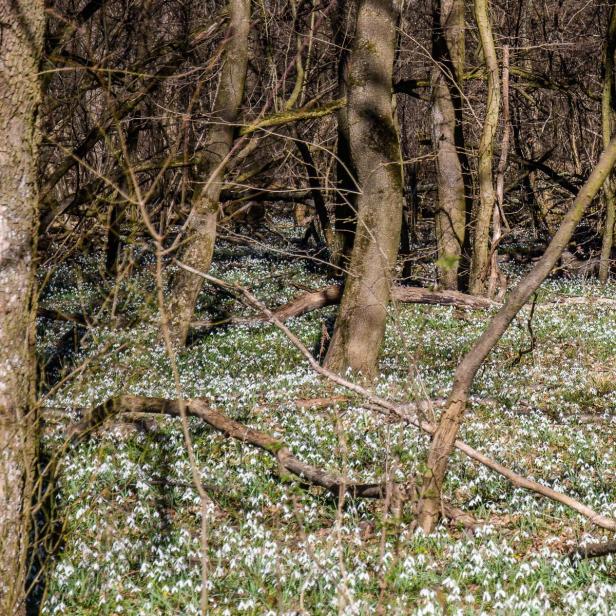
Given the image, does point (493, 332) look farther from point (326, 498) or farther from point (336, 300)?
point (336, 300)

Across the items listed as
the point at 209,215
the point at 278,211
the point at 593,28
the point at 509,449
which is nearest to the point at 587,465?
the point at 509,449

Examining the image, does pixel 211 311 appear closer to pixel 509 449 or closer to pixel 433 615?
pixel 509 449

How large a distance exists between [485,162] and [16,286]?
522 inches

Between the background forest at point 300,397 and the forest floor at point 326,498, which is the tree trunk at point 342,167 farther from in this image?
the forest floor at point 326,498

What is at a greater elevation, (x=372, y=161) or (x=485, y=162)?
(x=485, y=162)

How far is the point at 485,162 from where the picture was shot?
52.6 ft

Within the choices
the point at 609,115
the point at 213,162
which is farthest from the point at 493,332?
the point at 609,115

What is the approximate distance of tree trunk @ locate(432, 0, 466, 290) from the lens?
1753cm

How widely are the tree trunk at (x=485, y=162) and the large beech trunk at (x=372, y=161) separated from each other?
194 inches

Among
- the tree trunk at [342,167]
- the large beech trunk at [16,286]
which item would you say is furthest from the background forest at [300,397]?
the tree trunk at [342,167]

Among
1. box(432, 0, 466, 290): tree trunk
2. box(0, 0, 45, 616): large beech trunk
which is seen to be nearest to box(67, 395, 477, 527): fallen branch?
Result: box(0, 0, 45, 616): large beech trunk

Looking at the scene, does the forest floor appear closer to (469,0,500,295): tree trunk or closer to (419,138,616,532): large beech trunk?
(419,138,616,532): large beech trunk

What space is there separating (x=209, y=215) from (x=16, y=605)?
10.3 meters

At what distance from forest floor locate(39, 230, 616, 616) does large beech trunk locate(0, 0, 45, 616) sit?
0.94ft
